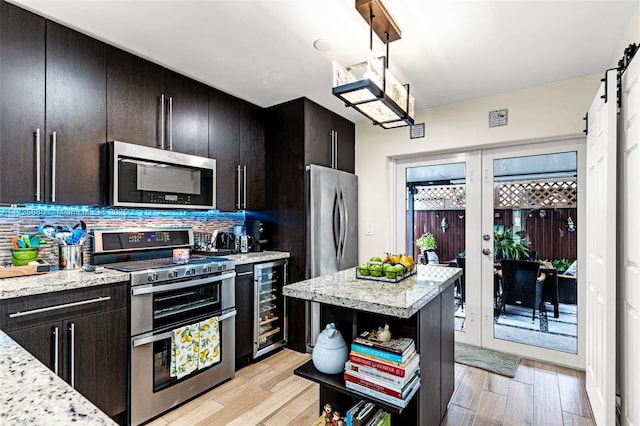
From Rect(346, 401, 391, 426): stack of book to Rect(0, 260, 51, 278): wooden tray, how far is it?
77.4 inches

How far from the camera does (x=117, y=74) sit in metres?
2.36

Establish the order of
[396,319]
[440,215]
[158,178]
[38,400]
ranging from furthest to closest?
[440,215], [158,178], [396,319], [38,400]

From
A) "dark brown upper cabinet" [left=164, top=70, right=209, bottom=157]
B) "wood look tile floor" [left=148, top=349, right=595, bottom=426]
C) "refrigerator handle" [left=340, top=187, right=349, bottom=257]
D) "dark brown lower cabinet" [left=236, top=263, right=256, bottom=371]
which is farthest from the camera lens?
"refrigerator handle" [left=340, top=187, right=349, bottom=257]

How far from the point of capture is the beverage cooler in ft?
9.96

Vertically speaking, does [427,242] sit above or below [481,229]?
below

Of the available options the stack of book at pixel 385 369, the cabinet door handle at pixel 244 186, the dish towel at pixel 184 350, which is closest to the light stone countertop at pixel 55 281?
the dish towel at pixel 184 350

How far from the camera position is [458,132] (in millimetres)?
3428

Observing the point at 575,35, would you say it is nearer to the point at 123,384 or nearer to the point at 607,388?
the point at 607,388

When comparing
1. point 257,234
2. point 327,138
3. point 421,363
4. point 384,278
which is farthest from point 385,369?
point 327,138

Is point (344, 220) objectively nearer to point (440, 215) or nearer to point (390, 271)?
point (440, 215)

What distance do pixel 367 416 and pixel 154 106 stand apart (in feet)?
8.31

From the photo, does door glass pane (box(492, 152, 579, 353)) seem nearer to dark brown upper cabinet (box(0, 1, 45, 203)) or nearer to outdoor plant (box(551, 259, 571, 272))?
outdoor plant (box(551, 259, 571, 272))

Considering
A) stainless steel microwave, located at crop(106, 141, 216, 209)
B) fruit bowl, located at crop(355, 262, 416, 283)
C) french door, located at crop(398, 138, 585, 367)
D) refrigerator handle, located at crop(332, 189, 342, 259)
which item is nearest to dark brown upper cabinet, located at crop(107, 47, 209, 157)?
stainless steel microwave, located at crop(106, 141, 216, 209)

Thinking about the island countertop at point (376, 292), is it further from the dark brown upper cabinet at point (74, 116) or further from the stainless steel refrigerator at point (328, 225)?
the dark brown upper cabinet at point (74, 116)
